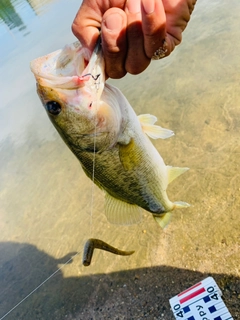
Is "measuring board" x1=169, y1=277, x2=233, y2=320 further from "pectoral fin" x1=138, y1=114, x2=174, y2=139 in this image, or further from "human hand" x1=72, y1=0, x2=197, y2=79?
"human hand" x1=72, y1=0, x2=197, y2=79

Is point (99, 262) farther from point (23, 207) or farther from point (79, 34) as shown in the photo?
point (79, 34)

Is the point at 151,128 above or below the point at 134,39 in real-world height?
below

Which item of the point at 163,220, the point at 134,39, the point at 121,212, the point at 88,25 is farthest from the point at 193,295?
Result: the point at 88,25

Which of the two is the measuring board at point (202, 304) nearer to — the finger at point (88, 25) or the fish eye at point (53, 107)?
the fish eye at point (53, 107)

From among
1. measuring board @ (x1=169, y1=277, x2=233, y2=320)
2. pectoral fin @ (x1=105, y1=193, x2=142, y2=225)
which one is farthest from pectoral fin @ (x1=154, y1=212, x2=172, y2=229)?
measuring board @ (x1=169, y1=277, x2=233, y2=320)

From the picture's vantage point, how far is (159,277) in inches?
119

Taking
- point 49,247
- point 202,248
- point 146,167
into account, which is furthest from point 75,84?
point 49,247

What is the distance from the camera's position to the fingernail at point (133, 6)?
1313 mm

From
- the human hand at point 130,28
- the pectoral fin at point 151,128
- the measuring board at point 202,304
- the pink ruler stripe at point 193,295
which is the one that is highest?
the human hand at point 130,28

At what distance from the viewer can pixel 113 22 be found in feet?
4.07

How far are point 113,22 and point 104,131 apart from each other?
0.54 metres

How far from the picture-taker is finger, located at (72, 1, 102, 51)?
1.35 meters

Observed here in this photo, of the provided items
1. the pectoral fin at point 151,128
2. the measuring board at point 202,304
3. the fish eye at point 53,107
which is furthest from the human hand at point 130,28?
the measuring board at point 202,304

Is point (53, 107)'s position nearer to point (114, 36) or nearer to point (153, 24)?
point (114, 36)
